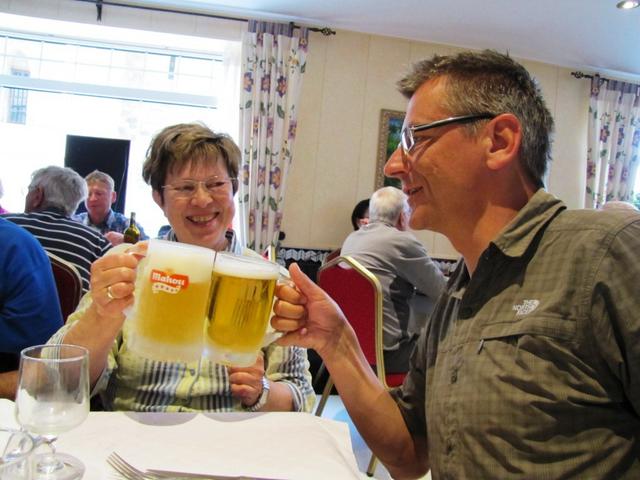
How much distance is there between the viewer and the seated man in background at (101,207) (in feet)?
14.3

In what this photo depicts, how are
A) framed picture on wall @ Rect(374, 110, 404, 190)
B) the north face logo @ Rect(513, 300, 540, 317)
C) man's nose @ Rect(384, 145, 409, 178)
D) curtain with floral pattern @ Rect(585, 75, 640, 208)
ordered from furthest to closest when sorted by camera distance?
curtain with floral pattern @ Rect(585, 75, 640, 208) < framed picture on wall @ Rect(374, 110, 404, 190) < man's nose @ Rect(384, 145, 409, 178) < the north face logo @ Rect(513, 300, 540, 317)

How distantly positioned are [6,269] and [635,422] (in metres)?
1.67

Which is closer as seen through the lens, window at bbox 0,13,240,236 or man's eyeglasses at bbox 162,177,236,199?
man's eyeglasses at bbox 162,177,236,199

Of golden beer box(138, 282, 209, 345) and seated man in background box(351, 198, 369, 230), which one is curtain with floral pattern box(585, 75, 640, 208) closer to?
seated man in background box(351, 198, 369, 230)

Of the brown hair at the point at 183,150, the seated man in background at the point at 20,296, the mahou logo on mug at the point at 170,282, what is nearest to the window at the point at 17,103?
the seated man in background at the point at 20,296

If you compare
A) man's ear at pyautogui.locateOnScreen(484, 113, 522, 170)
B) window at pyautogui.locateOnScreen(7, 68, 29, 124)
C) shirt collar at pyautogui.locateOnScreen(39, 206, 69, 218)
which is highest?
window at pyautogui.locateOnScreen(7, 68, 29, 124)

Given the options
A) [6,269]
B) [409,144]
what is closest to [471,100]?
[409,144]

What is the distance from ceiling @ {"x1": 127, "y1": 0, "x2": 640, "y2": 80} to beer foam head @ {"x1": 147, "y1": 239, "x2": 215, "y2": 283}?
4312 millimetres

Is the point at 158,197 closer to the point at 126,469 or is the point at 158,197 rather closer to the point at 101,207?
the point at 126,469

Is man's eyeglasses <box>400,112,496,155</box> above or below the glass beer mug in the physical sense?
above

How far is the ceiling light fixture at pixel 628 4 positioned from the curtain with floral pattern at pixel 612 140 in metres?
1.64

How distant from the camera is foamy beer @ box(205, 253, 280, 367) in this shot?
32.3 inches

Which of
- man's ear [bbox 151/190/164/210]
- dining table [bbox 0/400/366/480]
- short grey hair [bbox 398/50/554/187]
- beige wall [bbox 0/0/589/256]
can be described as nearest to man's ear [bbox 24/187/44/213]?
man's ear [bbox 151/190/164/210]

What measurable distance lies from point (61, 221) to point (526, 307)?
2.37m
